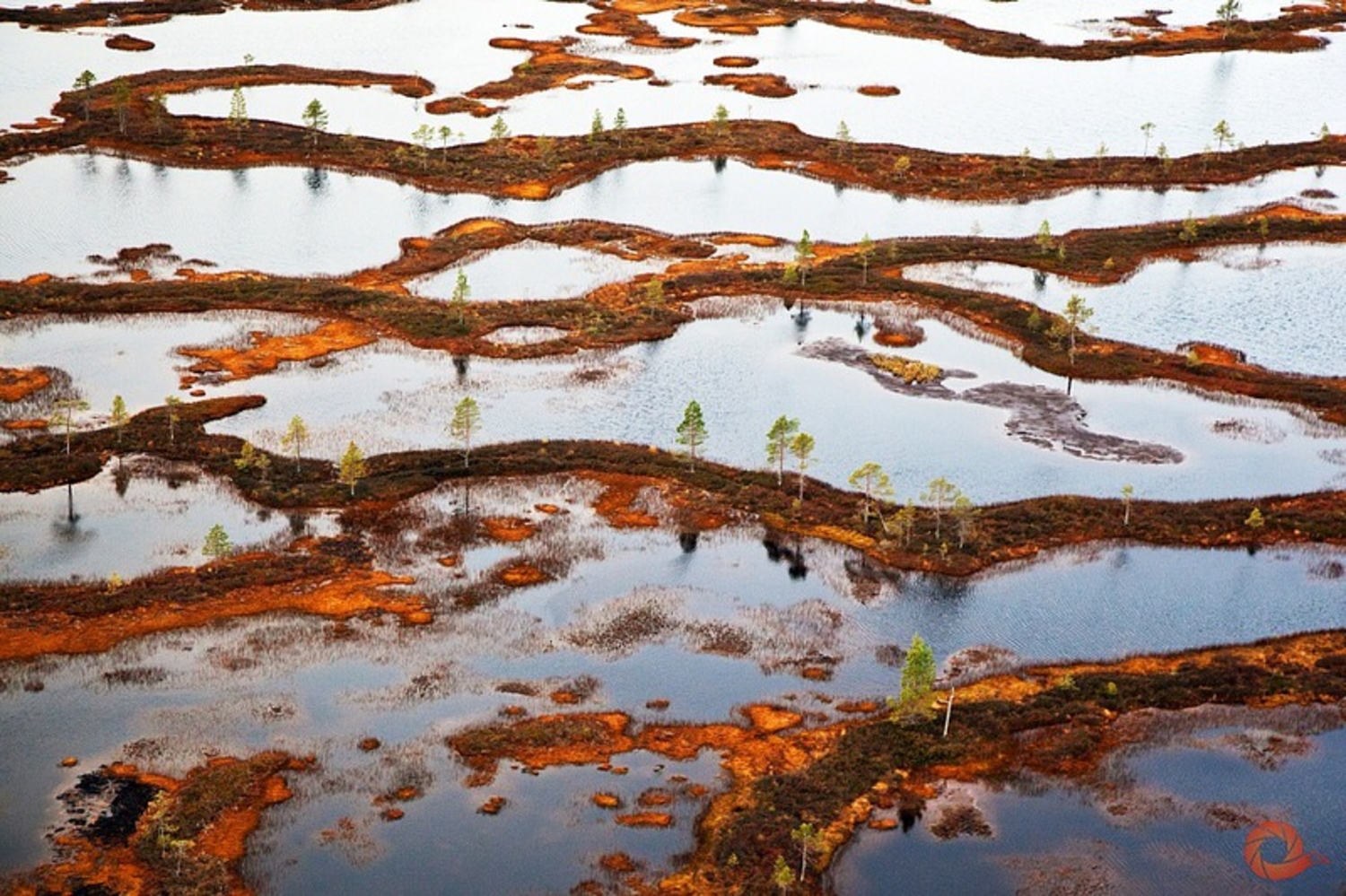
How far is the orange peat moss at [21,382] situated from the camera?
315ft

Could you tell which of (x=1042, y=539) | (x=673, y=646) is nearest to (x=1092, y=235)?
(x=1042, y=539)

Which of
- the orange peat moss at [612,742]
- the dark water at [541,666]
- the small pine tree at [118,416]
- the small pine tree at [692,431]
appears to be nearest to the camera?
the dark water at [541,666]

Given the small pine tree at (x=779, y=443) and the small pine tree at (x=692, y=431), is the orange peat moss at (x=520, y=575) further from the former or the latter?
the small pine tree at (x=779, y=443)

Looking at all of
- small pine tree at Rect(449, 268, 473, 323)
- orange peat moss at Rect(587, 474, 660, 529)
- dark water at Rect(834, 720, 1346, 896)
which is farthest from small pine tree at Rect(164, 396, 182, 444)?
dark water at Rect(834, 720, 1346, 896)

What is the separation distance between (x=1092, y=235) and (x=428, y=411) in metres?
61.4

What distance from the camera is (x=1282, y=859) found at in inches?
2303

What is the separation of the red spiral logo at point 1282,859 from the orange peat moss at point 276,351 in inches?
2699

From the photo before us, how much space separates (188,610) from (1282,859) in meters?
50.7

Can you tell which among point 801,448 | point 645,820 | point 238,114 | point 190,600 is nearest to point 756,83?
point 238,114

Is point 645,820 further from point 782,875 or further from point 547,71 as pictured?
point 547,71

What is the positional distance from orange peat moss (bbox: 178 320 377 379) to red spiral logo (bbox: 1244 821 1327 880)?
2699 inches

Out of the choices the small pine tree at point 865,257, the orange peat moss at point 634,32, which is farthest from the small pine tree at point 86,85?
the small pine tree at point 865,257

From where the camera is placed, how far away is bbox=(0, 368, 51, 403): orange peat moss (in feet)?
315

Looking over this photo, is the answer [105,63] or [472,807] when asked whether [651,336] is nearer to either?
[472,807]
